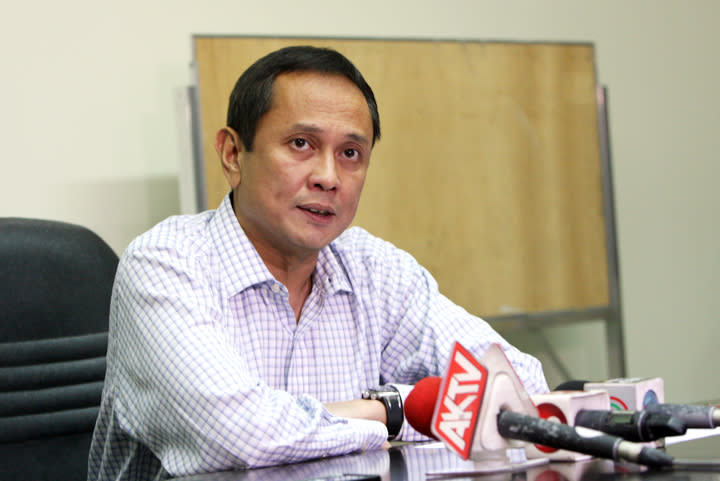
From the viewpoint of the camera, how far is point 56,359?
1.61m

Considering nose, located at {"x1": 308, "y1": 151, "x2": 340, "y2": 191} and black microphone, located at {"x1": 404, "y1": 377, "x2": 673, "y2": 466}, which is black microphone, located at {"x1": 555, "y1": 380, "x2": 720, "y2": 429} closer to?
black microphone, located at {"x1": 404, "y1": 377, "x2": 673, "y2": 466}

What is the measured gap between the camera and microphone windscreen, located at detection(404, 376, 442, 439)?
1.15 metres

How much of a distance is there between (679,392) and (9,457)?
3.24 metres

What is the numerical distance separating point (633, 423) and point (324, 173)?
788 millimetres

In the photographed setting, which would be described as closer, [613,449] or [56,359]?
[613,449]

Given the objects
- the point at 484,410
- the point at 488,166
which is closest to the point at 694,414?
the point at 484,410

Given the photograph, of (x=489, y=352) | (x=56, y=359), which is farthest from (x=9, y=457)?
(x=489, y=352)

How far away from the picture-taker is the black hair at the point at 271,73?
1.62 meters

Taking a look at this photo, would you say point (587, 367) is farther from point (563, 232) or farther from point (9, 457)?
point (9, 457)

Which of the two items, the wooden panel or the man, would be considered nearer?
the man

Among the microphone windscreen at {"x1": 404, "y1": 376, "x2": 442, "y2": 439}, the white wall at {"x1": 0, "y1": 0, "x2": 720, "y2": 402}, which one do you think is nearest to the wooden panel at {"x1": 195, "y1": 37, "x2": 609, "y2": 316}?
the white wall at {"x1": 0, "y1": 0, "x2": 720, "y2": 402}

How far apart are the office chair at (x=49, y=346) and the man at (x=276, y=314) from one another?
99mm

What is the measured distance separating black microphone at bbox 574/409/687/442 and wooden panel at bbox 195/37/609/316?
204cm

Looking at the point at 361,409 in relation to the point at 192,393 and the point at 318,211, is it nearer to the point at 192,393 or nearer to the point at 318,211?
the point at 192,393
